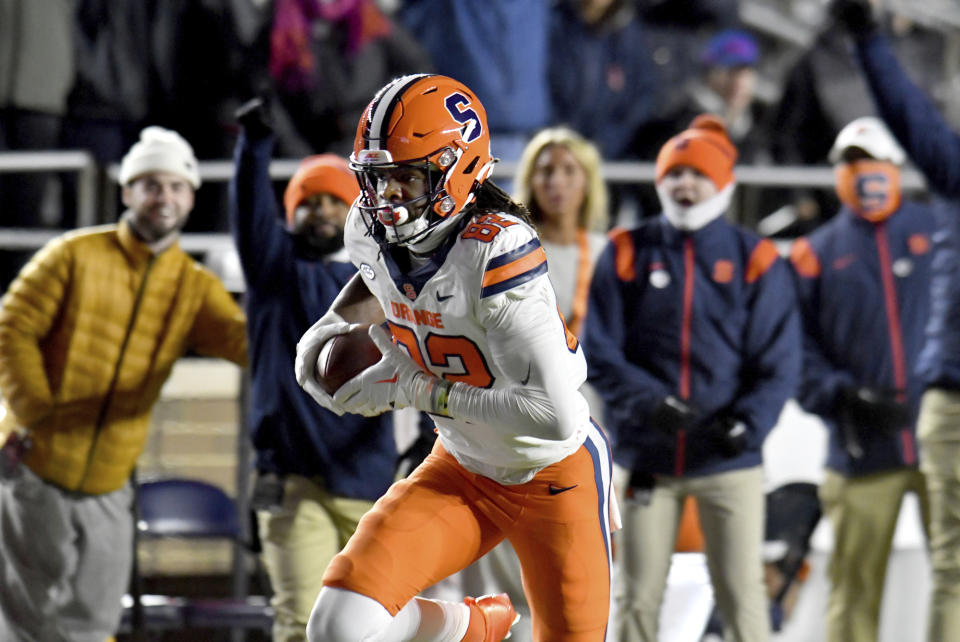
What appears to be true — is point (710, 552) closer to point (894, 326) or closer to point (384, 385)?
point (894, 326)

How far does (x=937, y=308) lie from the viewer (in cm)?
520

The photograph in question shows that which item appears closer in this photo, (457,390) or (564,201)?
(457,390)

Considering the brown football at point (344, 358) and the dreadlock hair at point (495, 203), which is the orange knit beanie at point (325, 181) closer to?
the dreadlock hair at point (495, 203)

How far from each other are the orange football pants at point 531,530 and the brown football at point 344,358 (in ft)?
1.12

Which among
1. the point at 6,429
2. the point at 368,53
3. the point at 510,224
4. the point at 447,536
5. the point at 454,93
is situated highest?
the point at 368,53

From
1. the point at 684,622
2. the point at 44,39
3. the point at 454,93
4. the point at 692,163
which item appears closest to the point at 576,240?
the point at 692,163

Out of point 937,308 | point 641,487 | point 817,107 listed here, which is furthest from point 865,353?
point 817,107

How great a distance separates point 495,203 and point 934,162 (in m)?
1.97

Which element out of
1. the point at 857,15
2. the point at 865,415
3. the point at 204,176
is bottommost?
the point at 865,415

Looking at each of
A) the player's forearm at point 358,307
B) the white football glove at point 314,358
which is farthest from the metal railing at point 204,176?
the white football glove at point 314,358

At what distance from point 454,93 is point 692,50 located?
411 centimetres

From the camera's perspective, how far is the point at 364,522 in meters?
3.80

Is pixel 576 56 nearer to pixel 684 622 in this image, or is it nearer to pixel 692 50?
pixel 692 50

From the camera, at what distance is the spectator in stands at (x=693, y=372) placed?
16.6 ft
